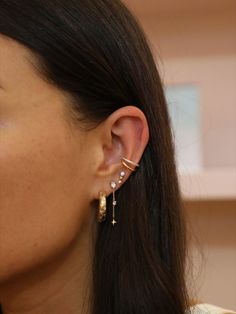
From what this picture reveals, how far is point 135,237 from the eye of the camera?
0.87 meters

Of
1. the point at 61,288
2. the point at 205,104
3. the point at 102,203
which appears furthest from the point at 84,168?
the point at 205,104


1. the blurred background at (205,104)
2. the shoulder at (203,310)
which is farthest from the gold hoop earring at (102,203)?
the blurred background at (205,104)

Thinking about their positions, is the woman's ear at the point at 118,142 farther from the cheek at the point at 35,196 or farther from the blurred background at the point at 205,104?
the blurred background at the point at 205,104

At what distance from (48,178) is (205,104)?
766 mm

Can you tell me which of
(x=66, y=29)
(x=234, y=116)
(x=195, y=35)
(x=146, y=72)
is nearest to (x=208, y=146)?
(x=234, y=116)

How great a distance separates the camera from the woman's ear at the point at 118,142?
0.86 meters

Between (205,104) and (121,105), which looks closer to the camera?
(121,105)

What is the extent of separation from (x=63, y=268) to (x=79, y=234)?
5 centimetres

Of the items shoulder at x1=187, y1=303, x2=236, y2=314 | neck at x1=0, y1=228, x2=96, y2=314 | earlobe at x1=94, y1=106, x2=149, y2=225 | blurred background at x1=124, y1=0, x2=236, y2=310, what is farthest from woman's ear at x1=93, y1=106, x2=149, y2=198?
blurred background at x1=124, y1=0, x2=236, y2=310

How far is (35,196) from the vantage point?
2.63 ft

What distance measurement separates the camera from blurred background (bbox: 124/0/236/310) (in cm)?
148

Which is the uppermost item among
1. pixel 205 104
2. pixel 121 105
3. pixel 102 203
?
pixel 205 104

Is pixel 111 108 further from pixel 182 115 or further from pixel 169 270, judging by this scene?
pixel 182 115

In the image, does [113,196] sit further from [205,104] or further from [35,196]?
[205,104]
